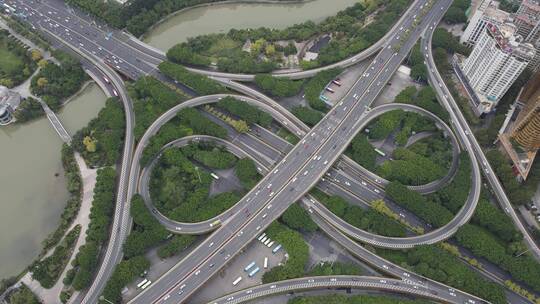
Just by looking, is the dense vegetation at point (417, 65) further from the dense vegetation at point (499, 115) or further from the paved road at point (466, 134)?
the dense vegetation at point (499, 115)

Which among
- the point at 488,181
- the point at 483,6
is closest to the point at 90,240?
the point at 488,181

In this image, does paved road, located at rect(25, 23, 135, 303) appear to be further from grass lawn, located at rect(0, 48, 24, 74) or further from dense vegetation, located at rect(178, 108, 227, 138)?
grass lawn, located at rect(0, 48, 24, 74)

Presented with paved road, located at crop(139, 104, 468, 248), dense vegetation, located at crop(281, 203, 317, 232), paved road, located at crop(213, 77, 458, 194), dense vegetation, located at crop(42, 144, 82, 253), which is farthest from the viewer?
paved road, located at crop(213, 77, 458, 194)

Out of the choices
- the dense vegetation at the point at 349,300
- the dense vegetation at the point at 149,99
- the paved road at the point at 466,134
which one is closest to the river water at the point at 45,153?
the dense vegetation at the point at 149,99

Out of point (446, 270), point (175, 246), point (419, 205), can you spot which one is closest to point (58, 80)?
point (175, 246)

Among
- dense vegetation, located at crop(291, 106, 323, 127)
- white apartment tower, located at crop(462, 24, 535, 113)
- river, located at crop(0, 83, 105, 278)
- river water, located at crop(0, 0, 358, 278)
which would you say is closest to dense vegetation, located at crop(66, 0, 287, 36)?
river water, located at crop(0, 0, 358, 278)

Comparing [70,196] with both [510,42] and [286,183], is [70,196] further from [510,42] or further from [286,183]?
[510,42]
